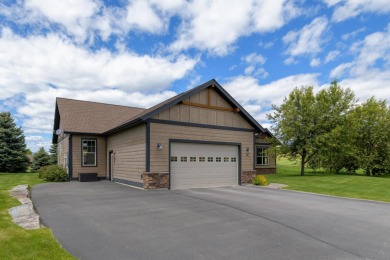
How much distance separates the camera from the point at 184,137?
45.8 ft

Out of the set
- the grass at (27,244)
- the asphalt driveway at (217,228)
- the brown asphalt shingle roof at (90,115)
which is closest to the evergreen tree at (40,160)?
the brown asphalt shingle roof at (90,115)

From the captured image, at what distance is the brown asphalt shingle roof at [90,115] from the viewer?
1842 centimetres

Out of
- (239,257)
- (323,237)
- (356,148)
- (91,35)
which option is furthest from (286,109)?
(239,257)

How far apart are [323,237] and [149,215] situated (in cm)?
453

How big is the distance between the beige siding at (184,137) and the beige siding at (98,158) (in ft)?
24.7

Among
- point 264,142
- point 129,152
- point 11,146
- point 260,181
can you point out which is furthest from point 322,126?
point 11,146

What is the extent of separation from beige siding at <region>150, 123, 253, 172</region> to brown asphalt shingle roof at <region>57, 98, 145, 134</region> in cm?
715

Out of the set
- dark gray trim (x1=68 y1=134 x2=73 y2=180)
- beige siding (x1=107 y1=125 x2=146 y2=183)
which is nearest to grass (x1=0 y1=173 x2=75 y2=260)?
beige siding (x1=107 y1=125 x2=146 y2=183)

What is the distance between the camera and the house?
517 inches

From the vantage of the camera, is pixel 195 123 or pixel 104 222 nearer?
pixel 104 222

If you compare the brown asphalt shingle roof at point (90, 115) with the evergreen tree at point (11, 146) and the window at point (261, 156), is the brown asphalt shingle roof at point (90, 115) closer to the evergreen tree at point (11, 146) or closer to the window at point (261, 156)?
the evergreen tree at point (11, 146)

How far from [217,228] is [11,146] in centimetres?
2809

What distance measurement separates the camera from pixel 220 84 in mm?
15102

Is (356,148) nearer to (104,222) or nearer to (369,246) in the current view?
(369,246)
